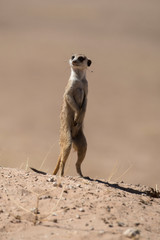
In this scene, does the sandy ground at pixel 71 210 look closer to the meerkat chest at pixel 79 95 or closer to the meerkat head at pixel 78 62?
the meerkat chest at pixel 79 95

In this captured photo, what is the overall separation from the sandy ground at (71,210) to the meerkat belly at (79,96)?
45.3 inches

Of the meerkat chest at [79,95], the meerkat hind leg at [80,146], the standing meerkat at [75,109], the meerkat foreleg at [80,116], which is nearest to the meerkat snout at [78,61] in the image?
the standing meerkat at [75,109]

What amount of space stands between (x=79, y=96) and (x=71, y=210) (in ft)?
6.69

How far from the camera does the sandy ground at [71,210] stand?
11.1ft

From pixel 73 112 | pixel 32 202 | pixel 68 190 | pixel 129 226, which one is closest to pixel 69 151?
pixel 73 112

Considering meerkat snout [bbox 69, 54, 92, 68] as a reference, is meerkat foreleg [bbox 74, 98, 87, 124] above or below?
below

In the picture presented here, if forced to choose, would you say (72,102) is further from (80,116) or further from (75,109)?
(80,116)

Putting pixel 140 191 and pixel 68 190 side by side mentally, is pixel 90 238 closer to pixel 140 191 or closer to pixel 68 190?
pixel 68 190

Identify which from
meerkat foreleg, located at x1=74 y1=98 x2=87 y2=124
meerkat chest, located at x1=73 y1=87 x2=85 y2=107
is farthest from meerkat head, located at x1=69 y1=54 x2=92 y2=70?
meerkat foreleg, located at x1=74 y1=98 x2=87 y2=124

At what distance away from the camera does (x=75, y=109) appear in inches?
214

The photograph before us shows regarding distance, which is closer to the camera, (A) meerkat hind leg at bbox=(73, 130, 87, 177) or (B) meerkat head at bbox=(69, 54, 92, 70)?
(B) meerkat head at bbox=(69, 54, 92, 70)

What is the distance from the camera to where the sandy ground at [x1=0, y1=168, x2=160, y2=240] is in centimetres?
338

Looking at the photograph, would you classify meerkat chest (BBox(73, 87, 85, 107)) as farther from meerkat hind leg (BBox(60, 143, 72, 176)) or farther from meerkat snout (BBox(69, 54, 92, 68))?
meerkat hind leg (BBox(60, 143, 72, 176))

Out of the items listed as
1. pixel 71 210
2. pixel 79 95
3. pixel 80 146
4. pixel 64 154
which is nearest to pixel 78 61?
pixel 79 95
